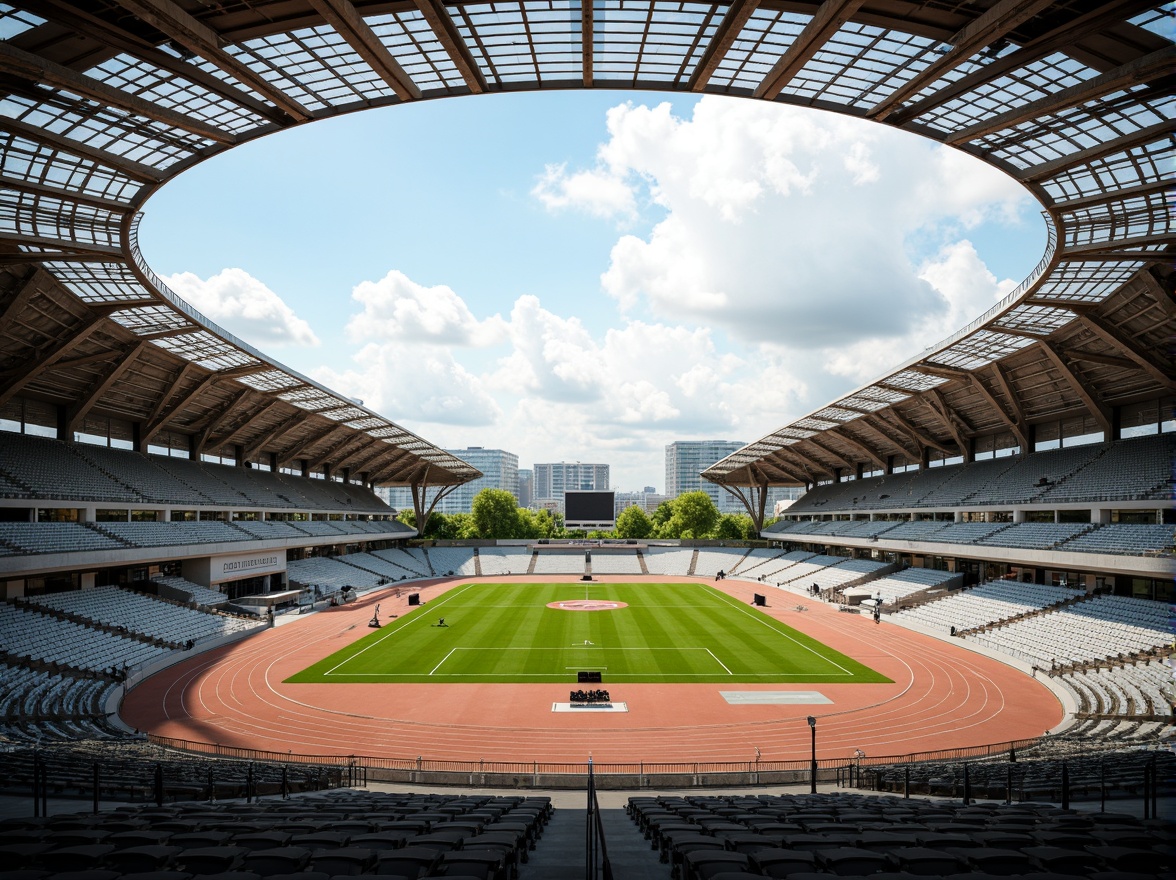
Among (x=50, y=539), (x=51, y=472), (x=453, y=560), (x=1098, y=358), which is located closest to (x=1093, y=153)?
(x=1098, y=358)

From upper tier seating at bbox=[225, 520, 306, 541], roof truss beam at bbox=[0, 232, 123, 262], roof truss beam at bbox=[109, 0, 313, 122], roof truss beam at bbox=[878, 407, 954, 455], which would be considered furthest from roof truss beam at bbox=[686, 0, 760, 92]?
upper tier seating at bbox=[225, 520, 306, 541]

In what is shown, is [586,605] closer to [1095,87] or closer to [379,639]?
[379,639]

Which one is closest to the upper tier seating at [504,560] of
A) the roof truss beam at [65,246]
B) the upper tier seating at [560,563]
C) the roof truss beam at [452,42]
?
the upper tier seating at [560,563]

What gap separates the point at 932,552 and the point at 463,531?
90.0 metres

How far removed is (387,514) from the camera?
105125mm

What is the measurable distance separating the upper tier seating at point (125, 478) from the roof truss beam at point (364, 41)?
38.1m

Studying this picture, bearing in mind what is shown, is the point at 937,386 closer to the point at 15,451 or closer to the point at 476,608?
the point at 476,608

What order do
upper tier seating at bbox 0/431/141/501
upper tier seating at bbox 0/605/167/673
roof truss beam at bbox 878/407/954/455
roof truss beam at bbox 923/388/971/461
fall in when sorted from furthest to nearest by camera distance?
roof truss beam at bbox 878/407/954/455, roof truss beam at bbox 923/388/971/461, upper tier seating at bbox 0/431/141/501, upper tier seating at bbox 0/605/167/673

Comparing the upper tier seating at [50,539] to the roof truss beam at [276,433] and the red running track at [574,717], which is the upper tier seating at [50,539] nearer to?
the red running track at [574,717]

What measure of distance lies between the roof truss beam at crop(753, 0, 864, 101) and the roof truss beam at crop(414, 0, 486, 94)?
764 centimetres

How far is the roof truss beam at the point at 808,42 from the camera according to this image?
1328cm

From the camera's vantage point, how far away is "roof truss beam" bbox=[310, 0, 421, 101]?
13336 millimetres

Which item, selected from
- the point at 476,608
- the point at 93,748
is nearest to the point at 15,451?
the point at 93,748

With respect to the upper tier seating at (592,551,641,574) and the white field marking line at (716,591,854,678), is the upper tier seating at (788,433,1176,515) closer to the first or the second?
the white field marking line at (716,591,854,678)
